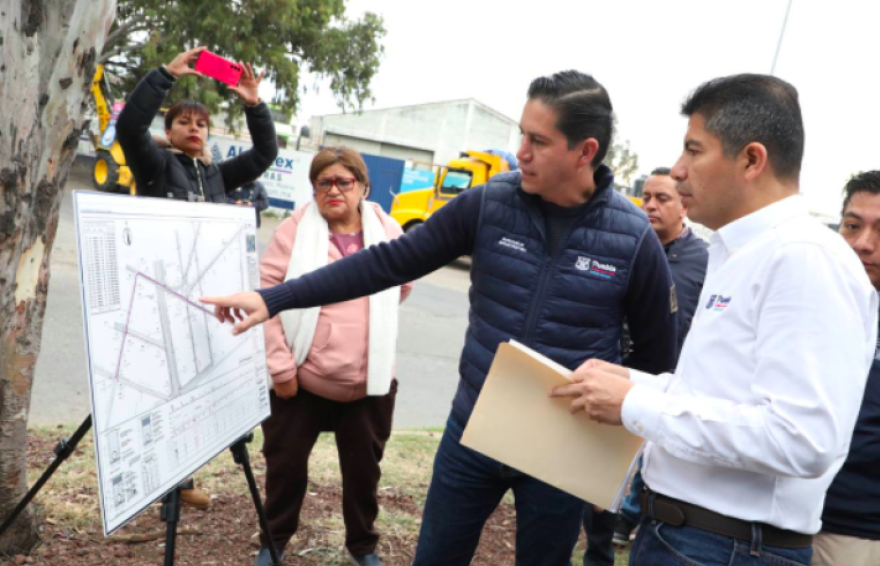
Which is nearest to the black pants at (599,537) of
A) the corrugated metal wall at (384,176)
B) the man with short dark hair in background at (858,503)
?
the man with short dark hair in background at (858,503)

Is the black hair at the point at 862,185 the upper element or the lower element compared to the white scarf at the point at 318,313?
upper

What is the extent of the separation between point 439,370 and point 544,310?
17.5ft

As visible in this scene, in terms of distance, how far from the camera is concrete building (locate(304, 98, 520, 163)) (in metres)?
37.4

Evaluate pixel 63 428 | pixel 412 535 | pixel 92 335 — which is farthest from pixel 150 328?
pixel 63 428

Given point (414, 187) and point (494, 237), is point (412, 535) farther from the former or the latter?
point (414, 187)

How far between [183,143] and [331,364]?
1492mm

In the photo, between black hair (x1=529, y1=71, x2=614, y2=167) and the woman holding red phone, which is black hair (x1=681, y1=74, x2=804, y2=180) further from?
the woman holding red phone

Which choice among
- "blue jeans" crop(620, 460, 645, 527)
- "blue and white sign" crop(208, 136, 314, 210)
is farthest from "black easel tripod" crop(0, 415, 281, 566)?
"blue and white sign" crop(208, 136, 314, 210)

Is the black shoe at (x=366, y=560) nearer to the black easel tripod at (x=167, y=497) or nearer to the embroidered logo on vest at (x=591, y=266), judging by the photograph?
the black easel tripod at (x=167, y=497)

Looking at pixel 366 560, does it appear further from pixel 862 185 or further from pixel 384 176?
pixel 384 176

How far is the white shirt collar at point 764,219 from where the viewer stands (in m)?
1.49

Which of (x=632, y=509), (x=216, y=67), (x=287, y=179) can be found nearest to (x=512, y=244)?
(x=216, y=67)

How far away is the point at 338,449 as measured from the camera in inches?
132

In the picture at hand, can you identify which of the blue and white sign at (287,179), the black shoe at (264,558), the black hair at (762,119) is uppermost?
the black hair at (762,119)
